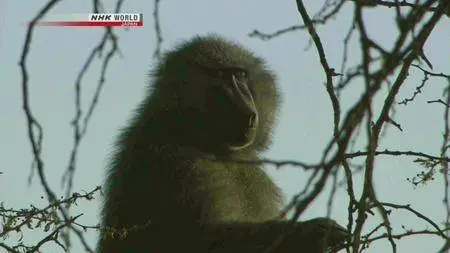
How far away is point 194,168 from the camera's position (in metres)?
6.37

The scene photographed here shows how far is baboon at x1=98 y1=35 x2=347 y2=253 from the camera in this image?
243 inches

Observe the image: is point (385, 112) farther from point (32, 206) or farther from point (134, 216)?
point (134, 216)

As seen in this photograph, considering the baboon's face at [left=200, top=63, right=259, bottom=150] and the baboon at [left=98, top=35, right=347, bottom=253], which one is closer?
the baboon at [left=98, top=35, right=347, bottom=253]

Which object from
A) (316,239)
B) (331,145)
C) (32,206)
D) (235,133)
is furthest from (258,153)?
(331,145)

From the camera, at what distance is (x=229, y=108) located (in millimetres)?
6562

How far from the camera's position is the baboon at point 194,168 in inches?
243

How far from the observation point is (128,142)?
6707 mm

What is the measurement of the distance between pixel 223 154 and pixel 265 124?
0.73 m

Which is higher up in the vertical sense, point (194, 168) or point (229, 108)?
point (229, 108)

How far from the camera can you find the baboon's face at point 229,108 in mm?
6422

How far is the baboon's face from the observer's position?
253 inches

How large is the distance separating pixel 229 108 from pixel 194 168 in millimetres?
547

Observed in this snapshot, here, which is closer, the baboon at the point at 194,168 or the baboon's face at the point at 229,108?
the baboon at the point at 194,168

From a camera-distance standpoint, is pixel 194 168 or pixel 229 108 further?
pixel 229 108
